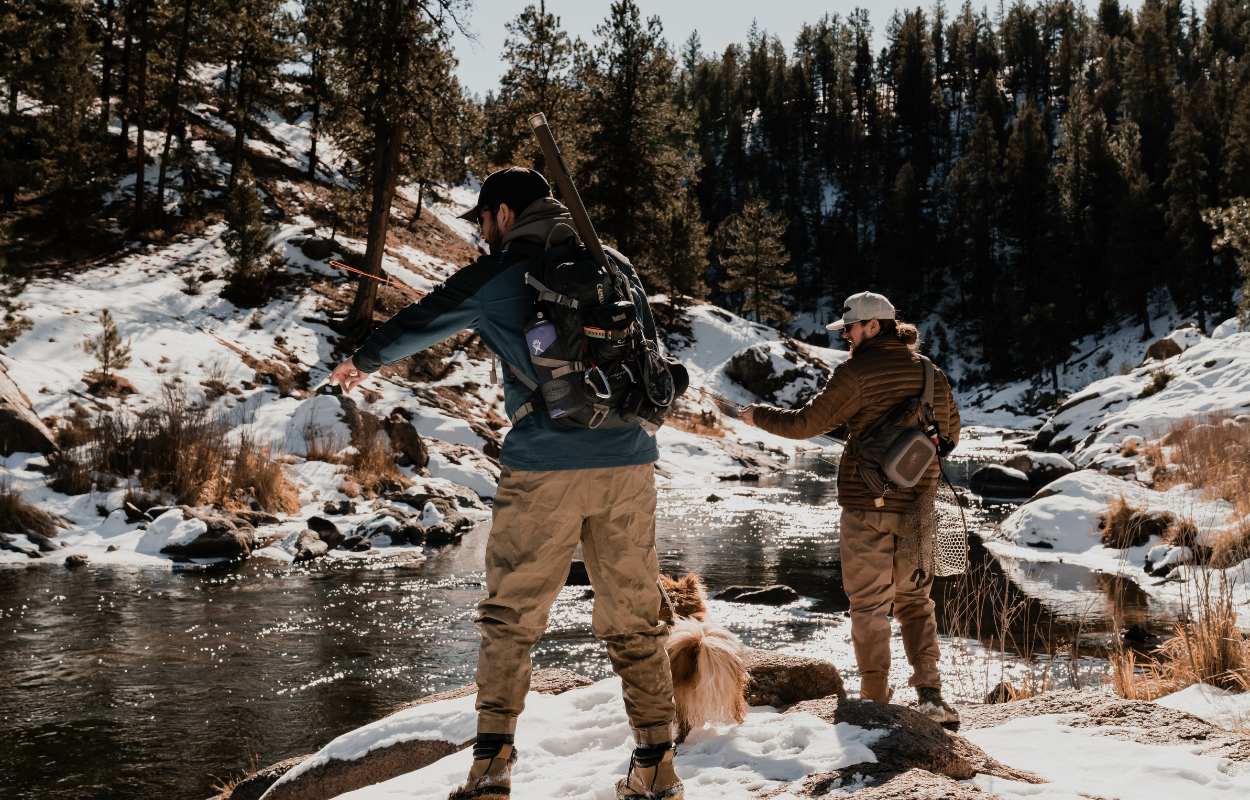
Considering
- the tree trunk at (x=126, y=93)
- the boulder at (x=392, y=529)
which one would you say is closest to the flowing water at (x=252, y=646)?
the boulder at (x=392, y=529)

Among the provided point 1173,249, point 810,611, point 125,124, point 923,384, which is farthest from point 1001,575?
point 1173,249

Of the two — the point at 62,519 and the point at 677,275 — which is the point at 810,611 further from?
the point at 677,275

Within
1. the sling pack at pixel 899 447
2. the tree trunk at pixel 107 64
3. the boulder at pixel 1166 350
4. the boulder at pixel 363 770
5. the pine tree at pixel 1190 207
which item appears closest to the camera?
the boulder at pixel 363 770

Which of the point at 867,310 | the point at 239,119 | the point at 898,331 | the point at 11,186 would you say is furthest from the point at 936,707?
the point at 239,119

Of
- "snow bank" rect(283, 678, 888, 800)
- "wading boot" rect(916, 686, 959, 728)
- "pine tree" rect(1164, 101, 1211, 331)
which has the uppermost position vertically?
"pine tree" rect(1164, 101, 1211, 331)

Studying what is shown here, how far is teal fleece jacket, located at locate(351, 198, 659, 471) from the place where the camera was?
287cm

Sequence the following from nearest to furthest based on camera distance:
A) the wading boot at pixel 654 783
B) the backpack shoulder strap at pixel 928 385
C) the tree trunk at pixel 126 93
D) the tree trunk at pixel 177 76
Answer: the wading boot at pixel 654 783
the backpack shoulder strap at pixel 928 385
the tree trunk at pixel 177 76
the tree trunk at pixel 126 93

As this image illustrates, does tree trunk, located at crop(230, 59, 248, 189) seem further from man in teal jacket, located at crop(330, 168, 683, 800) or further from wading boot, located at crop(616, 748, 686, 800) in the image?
wading boot, located at crop(616, 748, 686, 800)

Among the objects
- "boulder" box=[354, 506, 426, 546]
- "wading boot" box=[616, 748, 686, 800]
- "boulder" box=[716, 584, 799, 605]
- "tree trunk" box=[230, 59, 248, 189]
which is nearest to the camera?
"wading boot" box=[616, 748, 686, 800]

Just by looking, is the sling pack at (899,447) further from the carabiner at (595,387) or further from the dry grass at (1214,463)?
the dry grass at (1214,463)

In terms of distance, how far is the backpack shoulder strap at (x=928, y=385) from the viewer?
4.38 meters

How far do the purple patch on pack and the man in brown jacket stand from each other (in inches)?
71.8

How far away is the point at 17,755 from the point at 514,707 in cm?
448

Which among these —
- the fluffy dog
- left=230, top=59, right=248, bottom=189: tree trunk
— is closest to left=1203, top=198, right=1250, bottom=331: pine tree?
the fluffy dog
